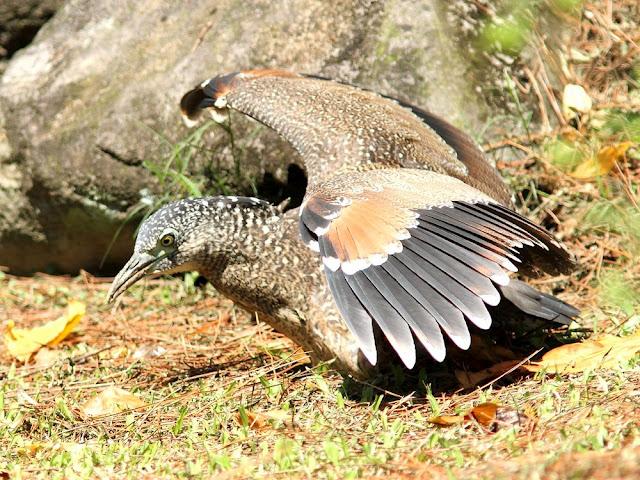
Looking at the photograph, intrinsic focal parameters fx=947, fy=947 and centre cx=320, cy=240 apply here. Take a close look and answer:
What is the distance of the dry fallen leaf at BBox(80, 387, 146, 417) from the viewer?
3625 mm

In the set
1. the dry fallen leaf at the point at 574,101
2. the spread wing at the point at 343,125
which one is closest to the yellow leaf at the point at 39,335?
the spread wing at the point at 343,125

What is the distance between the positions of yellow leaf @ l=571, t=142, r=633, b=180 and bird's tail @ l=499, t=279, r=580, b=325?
110cm

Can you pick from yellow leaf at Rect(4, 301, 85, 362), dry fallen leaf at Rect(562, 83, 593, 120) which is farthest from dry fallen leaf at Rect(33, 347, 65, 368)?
dry fallen leaf at Rect(562, 83, 593, 120)

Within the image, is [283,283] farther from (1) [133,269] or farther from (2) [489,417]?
(2) [489,417]

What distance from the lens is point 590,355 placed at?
11.2ft

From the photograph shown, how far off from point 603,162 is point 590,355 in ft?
5.29

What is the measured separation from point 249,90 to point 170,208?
3.44ft

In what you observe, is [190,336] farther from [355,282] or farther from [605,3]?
[605,3]

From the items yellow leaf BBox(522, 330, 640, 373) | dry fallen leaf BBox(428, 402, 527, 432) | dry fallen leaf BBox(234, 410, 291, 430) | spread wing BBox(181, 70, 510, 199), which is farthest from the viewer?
spread wing BBox(181, 70, 510, 199)

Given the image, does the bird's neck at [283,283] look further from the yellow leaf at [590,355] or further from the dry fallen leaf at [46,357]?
the dry fallen leaf at [46,357]

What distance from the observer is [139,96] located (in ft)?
17.4

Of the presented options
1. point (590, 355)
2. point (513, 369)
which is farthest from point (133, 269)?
point (590, 355)

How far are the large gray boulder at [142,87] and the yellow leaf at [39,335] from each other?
0.89 meters

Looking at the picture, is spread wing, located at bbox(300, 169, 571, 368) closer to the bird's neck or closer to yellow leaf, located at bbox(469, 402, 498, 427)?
yellow leaf, located at bbox(469, 402, 498, 427)
